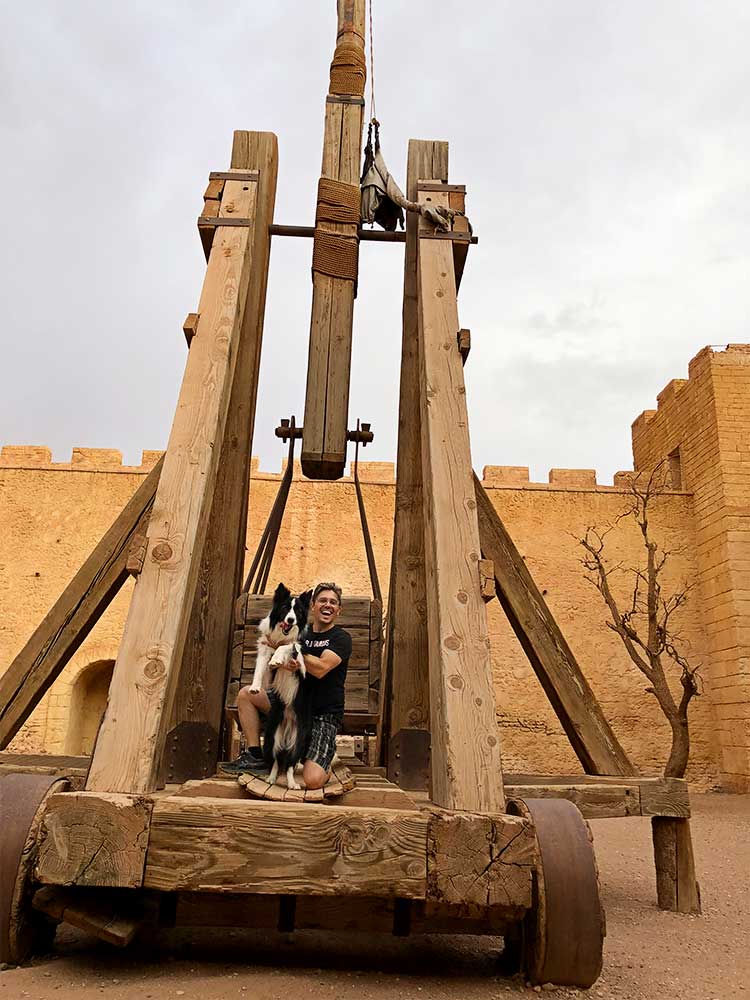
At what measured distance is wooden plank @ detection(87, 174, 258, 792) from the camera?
2.24 metres

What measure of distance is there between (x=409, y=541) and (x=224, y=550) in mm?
947

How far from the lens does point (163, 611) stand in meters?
2.46

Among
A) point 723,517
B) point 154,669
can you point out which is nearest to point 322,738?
point 154,669

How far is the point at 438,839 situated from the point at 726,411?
12.3 m

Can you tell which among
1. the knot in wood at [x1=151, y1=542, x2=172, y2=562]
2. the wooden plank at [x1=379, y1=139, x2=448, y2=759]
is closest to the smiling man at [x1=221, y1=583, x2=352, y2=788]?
Result: the knot in wood at [x1=151, y1=542, x2=172, y2=562]

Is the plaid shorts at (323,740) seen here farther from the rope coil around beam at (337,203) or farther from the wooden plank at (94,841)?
the rope coil around beam at (337,203)

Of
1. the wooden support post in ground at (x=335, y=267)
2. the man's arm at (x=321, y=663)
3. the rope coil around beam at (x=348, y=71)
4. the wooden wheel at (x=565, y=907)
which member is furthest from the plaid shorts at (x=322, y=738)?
the rope coil around beam at (x=348, y=71)

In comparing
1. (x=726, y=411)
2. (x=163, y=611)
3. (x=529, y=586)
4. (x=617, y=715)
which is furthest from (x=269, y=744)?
(x=726, y=411)

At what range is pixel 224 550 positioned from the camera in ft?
13.0

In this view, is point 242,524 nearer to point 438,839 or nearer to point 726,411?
point 438,839

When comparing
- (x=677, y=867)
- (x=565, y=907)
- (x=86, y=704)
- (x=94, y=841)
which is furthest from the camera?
(x=86, y=704)

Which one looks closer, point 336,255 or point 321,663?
point 321,663

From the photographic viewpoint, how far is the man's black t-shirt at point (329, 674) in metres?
2.66

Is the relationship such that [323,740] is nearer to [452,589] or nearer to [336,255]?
[452,589]
